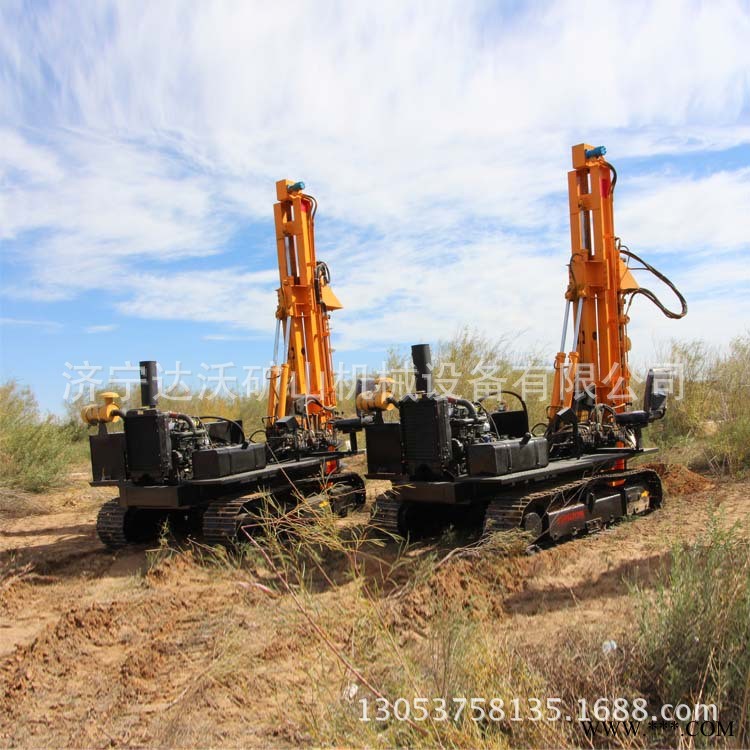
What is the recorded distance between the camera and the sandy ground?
4000 mm

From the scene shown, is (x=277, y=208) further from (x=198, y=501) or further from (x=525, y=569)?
(x=525, y=569)

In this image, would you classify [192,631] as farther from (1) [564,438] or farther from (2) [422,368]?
(1) [564,438]

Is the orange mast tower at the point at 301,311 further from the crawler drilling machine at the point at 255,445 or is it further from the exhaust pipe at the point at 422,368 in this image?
the exhaust pipe at the point at 422,368

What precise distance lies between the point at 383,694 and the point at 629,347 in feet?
26.6

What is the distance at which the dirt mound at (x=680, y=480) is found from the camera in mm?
10830

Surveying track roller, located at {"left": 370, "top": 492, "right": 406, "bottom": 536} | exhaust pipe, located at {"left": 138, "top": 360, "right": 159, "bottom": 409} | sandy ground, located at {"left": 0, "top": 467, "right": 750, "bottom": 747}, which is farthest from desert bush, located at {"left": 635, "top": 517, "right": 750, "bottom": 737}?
exhaust pipe, located at {"left": 138, "top": 360, "right": 159, "bottom": 409}

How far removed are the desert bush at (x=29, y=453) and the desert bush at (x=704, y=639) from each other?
12184mm

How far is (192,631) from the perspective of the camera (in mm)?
5559

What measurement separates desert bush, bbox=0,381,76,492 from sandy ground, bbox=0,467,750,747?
16.8ft

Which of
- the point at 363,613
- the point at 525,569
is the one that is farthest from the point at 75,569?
the point at 363,613

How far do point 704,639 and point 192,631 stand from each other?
147 inches

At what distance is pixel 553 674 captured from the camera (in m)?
3.57

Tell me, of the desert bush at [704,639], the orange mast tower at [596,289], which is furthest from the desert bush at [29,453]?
the desert bush at [704,639]

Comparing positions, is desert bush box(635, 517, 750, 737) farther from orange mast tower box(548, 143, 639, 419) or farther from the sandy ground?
orange mast tower box(548, 143, 639, 419)
